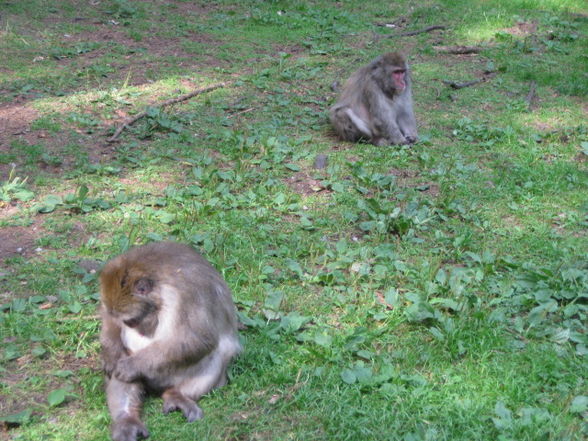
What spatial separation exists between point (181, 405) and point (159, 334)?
1.41 feet

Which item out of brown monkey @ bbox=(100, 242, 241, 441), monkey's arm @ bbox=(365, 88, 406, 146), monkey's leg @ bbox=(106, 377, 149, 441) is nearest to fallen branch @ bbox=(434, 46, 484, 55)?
monkey's arm @ bbox=(365, 88, 406, 146)

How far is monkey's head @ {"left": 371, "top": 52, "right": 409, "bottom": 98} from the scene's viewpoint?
8266mm

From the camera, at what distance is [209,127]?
8234mm

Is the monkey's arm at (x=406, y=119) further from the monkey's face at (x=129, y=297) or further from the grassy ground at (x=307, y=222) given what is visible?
the monkey's face at (x=129, y=297)

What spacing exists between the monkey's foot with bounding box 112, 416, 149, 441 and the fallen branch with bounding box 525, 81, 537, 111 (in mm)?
7260

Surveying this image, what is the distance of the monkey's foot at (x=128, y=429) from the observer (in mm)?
3689

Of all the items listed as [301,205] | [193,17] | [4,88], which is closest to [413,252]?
[301,205]

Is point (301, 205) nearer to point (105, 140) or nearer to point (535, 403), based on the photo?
point (105, 140)

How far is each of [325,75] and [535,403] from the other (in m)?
7.10

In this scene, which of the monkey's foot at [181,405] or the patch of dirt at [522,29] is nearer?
the monkey's foot at [181,405]

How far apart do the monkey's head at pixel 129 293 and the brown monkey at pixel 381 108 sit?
4.85 metres

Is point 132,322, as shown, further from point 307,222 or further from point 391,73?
point 391,73

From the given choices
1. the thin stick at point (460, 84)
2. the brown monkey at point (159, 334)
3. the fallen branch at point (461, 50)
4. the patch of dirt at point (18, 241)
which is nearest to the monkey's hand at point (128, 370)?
the brown monkey at point (159, 334)

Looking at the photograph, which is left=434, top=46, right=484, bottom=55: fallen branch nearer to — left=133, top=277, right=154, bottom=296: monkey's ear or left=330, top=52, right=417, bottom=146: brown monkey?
left=330, top=52, right=417, bottom=146: brown monkey
